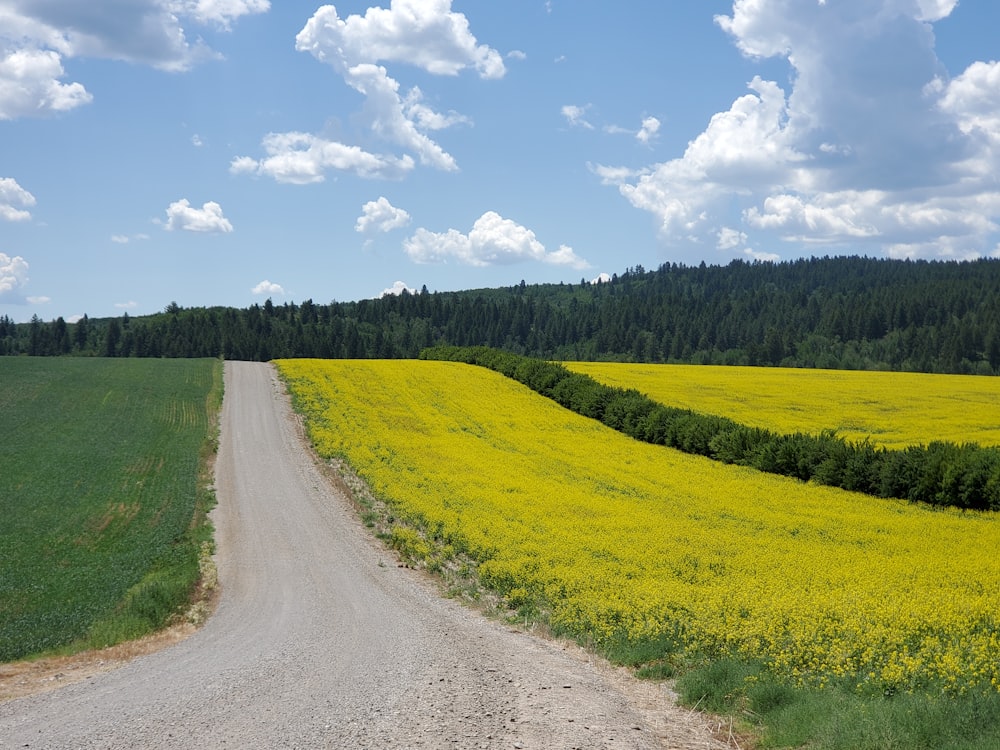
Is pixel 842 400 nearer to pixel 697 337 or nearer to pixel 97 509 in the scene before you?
pixel 97 509

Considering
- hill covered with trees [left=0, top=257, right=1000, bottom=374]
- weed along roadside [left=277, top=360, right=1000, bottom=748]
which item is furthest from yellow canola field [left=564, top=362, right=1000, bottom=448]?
hill covered with trees [left=0, top=257, right=1000, bottom=374]

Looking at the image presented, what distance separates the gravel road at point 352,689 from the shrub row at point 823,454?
800 inches

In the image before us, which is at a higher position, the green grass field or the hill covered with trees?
the hill covered with trees

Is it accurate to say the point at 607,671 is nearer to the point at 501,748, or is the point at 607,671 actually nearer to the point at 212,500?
the point at 501,748

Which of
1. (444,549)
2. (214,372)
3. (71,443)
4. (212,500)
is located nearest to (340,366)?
(214,372)

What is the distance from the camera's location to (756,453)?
36.2 m

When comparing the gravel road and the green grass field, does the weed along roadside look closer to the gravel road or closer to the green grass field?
the gravel road

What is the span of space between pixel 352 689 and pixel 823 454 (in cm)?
2774

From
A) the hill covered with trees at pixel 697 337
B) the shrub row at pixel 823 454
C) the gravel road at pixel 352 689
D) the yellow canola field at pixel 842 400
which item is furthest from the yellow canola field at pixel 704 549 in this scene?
the hill covered with trees at pixel 697 337

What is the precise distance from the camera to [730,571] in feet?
61.2

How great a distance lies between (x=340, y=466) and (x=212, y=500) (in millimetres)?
7114

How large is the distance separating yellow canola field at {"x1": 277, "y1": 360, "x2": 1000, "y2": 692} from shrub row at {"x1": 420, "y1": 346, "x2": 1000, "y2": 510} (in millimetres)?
1213

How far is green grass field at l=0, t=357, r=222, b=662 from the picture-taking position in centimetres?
1889

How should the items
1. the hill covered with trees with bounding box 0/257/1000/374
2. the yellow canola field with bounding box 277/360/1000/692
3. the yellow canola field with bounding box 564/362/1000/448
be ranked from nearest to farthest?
the yellow canola field with bounding box 277/360/1000/692
the yellow canola field with bounding box 564/362/1000/448
the hill covered with trees with bounding box 0/257/1000/374
